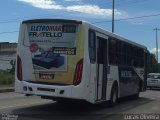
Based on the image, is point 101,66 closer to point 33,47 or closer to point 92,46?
point 92,46

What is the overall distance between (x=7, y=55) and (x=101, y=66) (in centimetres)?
8648

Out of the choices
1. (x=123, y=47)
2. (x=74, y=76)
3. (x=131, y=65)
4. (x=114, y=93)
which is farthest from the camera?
(x=131, y=65)

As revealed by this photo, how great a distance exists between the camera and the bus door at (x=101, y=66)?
16.9 m

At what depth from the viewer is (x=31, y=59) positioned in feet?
52.3

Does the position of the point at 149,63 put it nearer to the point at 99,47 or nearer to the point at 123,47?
the point at 123,47

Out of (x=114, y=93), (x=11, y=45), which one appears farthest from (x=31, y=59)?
(x=11, y=45)

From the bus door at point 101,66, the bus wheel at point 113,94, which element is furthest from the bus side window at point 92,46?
the bus wheel at point 113,94

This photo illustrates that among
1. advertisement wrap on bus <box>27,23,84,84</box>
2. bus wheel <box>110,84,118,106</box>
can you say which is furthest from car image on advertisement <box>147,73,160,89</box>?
advertisement wrap on bus <box>27,23,84,84</box>

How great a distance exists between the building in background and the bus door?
8043 cm

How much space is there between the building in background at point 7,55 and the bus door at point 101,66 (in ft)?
264

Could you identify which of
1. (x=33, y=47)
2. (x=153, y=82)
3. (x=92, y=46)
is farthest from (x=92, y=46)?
(x=153, y=82)

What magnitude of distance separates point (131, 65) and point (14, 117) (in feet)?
35.1

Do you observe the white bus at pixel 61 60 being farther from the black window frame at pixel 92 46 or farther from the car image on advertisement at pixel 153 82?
the car image on advertisement at pixel 153 82

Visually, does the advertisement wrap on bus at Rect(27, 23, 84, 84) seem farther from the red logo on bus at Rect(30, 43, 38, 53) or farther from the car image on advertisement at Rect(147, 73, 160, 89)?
the car image on advertisement at Rect(147, 73, 160, 89)
